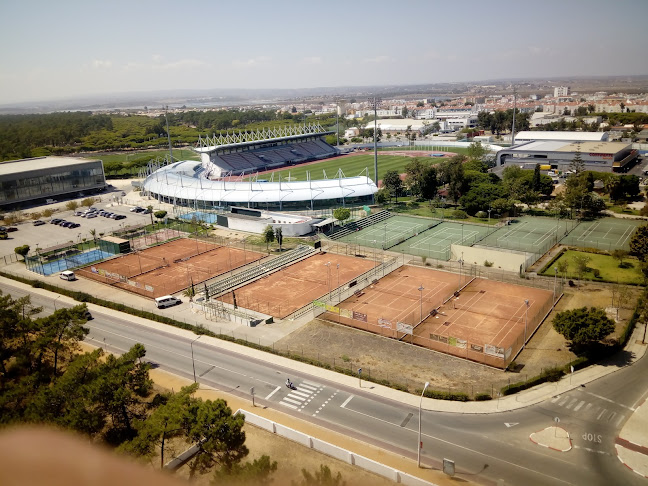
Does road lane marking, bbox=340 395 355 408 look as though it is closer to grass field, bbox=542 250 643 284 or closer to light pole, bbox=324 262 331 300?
light pole, bbox=324 262 331 300

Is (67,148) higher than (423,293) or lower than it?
higher

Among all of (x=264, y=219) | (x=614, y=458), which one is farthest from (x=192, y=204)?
(x=614, y=458)

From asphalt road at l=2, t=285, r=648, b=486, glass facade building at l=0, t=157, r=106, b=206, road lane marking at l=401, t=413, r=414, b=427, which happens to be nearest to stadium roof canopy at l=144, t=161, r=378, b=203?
glass facade building at l=0, t=157, r=106, b=206

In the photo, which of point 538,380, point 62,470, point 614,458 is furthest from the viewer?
point 538,380

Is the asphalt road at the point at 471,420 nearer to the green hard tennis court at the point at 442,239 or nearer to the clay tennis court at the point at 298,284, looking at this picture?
the clay tennis court at the point at 298,284

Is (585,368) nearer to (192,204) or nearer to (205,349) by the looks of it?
(205,349)

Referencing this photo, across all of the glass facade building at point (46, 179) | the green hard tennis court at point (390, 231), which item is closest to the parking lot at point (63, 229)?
the glass facade building at point (46, 179)
